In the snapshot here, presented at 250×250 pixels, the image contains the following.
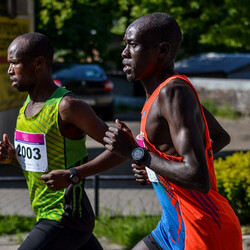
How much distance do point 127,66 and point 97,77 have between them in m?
14.3

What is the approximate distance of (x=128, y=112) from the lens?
21.4 metres

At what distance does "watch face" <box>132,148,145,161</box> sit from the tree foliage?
11.6 m

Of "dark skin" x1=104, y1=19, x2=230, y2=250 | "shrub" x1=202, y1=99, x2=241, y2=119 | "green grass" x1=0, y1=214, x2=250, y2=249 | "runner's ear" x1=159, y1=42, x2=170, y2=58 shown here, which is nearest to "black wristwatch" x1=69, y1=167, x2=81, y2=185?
"dark skin" x1=104, y1=19, x2=230, y2=250

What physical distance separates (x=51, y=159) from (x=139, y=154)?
0.86 metres

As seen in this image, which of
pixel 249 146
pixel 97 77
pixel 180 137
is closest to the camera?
pixel 180 137

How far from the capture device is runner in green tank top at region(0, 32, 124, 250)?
299 centimetres

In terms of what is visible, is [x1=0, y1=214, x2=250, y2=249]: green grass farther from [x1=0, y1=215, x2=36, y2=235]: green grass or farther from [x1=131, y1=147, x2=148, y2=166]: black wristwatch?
[x1=131, y1=147, x2=148, y2=166]: black wristwatch

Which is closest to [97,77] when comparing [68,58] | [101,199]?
[68,58]

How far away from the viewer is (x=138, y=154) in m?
2.31

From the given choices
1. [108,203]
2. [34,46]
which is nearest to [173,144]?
[34,46]

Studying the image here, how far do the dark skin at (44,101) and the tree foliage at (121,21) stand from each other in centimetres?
1078

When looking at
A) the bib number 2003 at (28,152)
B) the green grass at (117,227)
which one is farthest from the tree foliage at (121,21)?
the bib number 2003 at (28,152)

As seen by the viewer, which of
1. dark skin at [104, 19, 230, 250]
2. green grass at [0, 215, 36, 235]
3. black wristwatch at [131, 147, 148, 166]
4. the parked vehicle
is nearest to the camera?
dark skin at [104, 19, 230, 250]

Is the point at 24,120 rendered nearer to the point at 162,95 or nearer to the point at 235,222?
the point at 162,95
